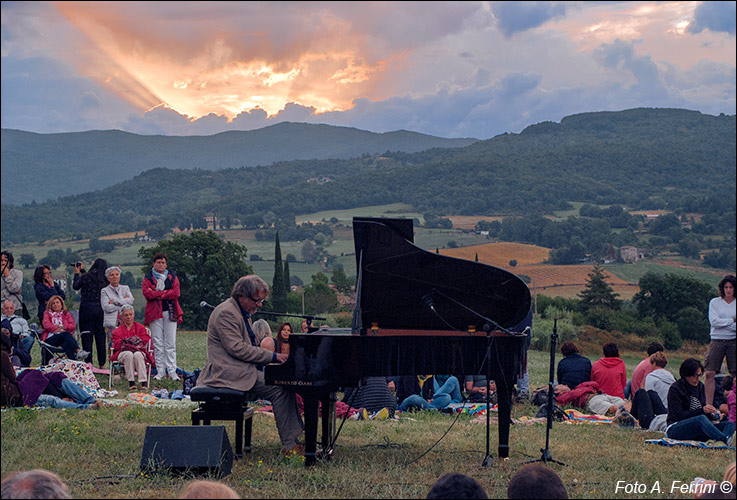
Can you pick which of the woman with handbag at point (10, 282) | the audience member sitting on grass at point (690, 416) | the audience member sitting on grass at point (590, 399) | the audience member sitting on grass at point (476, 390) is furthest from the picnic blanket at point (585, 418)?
the woman with handbag at point (10, 282)

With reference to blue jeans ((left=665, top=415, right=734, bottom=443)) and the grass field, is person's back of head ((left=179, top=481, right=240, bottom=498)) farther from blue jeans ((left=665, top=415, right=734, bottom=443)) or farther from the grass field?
blue jeans ((left=665, top=415, right=734, bottom=443))

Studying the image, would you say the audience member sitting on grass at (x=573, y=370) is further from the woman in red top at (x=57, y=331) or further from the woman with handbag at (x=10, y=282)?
the woman with handbag at (x=10, y=282)

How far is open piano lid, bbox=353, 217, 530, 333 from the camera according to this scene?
24.6ft

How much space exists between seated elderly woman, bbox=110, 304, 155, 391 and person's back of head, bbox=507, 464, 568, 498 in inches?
395

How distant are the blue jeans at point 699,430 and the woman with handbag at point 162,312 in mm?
8574

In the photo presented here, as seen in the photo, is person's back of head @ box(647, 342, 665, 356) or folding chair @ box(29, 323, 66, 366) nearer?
person's back of head @ box(647, 342, 665, 356)

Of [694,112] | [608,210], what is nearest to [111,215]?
[608,210]

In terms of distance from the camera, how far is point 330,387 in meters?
7.13

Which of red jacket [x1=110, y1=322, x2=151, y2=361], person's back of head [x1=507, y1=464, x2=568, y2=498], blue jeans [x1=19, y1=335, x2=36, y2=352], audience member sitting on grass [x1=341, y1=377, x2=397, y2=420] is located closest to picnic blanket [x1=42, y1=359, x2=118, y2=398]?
red jacket [x1=110, y1=322, x2=151, y2=361]

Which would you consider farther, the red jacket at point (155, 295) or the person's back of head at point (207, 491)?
the red jacket at point (155, 295)

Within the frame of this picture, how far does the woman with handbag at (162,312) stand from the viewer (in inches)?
522

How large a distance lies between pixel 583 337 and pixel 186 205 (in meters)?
84.8

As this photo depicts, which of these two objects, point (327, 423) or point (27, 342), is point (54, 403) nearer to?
point (27, 342)

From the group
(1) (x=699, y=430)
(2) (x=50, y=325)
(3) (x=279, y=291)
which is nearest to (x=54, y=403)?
(2) (x=50, y=325)
